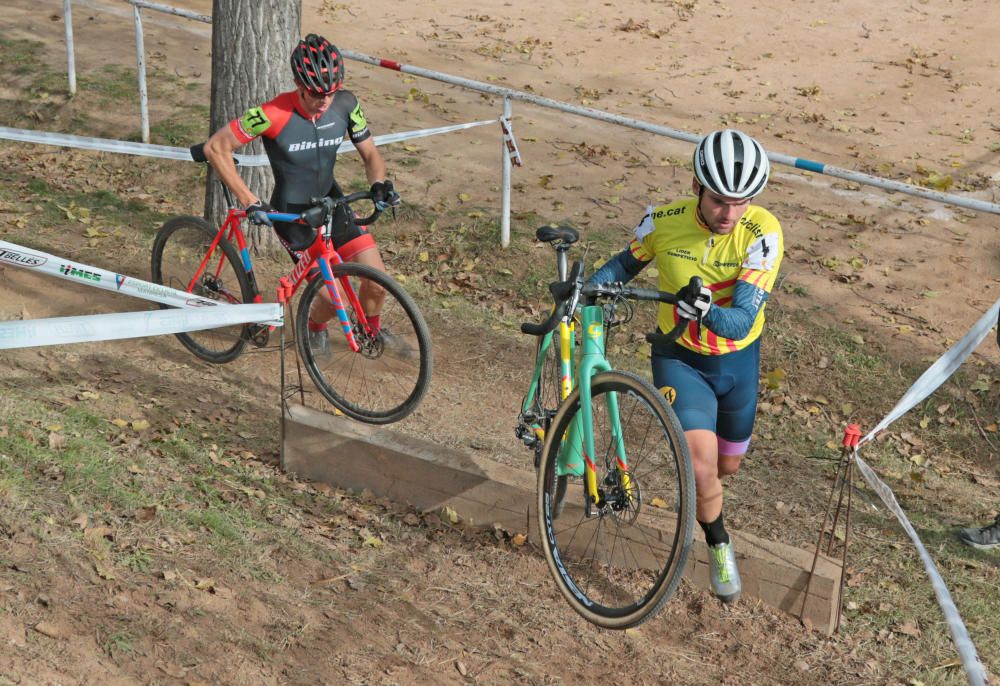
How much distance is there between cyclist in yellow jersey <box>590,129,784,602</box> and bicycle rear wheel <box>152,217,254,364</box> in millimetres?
3161

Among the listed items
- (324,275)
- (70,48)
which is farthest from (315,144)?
(70,48)

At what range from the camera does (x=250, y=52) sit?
28.3 ft

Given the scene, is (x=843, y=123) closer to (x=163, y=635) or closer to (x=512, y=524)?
(x=512, y=524)

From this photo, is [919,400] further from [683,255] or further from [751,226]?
[683,255]

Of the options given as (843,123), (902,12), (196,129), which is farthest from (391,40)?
(902,12)

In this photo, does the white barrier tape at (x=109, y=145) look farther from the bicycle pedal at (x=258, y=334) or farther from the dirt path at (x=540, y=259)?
the bicycle pedal at (x=258, y=334)

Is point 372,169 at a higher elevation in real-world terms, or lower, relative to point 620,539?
higher

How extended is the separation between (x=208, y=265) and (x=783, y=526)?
4.22 metres

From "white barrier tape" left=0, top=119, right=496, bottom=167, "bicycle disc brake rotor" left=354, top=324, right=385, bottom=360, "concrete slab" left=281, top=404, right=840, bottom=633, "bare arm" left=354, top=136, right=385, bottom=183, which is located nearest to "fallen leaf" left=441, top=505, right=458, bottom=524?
"concrete slab" left=281, top=404, right=840, bottom=633

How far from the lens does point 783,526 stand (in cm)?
620

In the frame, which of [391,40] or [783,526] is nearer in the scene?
[783,526]

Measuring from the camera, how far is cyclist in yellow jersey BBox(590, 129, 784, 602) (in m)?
4.43

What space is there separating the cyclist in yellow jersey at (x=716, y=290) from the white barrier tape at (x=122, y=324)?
2.12m

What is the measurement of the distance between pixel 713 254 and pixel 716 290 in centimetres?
17
